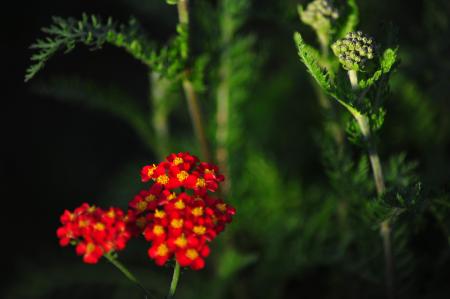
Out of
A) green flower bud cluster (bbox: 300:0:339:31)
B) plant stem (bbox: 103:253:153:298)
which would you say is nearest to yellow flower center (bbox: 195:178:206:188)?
plant stem (bbox: 103:253:153:298)

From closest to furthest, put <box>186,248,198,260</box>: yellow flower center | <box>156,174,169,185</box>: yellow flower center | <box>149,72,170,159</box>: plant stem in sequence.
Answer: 1. <box>186,248,198,260</box>: yellow flower center
2. <box>156,174,169,185</box>: yellow flower center
3. <box>149,72,170,159</box>: plant stem

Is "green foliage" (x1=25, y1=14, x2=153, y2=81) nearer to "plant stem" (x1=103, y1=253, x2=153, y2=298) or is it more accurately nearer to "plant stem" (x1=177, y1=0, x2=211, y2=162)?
"plant stem" (x1=177, y1=0, x2=211, y2=162)

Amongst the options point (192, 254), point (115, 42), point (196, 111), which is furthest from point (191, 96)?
point (192, 254)

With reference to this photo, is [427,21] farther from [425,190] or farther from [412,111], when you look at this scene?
[425,190]

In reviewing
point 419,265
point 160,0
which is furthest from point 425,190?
point 160,0

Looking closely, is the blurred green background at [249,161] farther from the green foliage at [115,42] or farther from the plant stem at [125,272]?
the plant stem at [125,272]

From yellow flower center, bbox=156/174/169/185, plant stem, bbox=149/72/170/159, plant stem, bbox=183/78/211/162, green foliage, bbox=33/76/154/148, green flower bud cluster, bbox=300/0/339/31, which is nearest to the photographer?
yellow flower center, bbox=156/174/169/185
